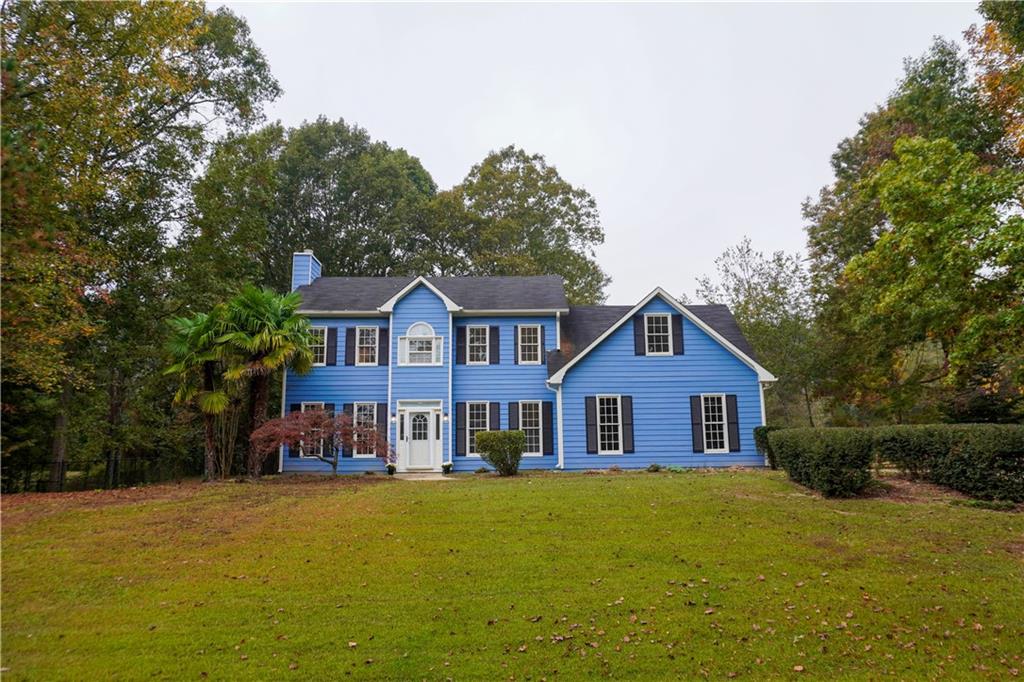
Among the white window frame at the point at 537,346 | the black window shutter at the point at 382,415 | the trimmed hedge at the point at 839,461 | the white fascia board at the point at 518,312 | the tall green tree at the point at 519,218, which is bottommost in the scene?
the trimmed hedge at the point at 839,461

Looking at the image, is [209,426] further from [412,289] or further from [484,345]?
[484,345]

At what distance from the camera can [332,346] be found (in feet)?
68.6

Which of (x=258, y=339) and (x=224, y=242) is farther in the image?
(x=224, y=242)

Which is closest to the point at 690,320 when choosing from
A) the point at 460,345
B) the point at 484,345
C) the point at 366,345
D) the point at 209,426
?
the point at 484,345

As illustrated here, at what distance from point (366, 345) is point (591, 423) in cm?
835

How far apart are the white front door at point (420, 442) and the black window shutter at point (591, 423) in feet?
17.5

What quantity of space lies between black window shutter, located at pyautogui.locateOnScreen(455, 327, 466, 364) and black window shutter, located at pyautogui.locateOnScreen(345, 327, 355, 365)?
365 cm

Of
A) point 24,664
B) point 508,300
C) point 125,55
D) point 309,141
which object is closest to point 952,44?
point 508,300

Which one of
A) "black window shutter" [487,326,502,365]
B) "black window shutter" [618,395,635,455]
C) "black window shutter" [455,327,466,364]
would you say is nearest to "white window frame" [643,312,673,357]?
"black window shutter" [618,395,635,455]

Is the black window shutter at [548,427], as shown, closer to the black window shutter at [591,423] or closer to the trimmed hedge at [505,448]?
the black window shutter at [591,423]

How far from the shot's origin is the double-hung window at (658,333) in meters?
19.9

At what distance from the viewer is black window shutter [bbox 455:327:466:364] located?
20.9 m

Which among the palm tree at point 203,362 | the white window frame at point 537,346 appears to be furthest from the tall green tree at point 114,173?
the white window frame at point 537,346

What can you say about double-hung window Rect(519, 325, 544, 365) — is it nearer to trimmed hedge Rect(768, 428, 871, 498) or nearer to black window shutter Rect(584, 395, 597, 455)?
black window shutter Rect(584, 395, 597, 455)
